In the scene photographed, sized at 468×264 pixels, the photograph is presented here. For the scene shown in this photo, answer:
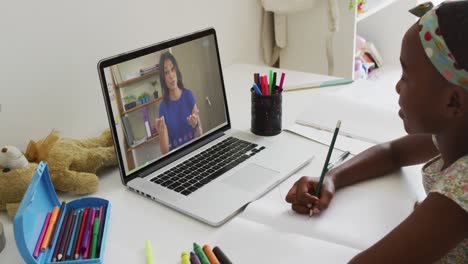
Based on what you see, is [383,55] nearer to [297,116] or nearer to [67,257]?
[297,116]

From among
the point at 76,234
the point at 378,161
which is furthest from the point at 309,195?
the point at 76,234

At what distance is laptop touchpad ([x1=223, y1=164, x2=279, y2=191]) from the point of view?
906mm

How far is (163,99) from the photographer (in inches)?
38.4

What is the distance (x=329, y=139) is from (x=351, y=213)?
11.6 inches

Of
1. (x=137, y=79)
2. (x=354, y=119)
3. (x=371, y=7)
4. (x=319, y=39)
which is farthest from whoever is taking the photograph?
(x=371, y=7)

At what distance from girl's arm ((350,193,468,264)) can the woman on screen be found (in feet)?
1.67

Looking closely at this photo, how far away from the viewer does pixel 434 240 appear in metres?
0.61

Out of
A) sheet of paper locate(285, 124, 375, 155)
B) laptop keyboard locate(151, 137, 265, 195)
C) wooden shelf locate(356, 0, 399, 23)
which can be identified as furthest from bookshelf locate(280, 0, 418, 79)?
laptop keyboard locate(151, 137, 265, 195)

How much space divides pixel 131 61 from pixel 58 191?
0.29 meters

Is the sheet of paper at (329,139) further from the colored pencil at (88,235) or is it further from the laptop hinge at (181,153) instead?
the colored pencil at (88,235)

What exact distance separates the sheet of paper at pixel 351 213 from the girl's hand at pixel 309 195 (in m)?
0.01

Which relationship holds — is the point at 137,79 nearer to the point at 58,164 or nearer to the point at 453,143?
the point at 58,164

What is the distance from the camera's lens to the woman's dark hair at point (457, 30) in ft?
1.91

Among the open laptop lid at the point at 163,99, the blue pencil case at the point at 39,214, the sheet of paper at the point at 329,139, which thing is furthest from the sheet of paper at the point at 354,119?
the blue pencil case at the point at 39,214
